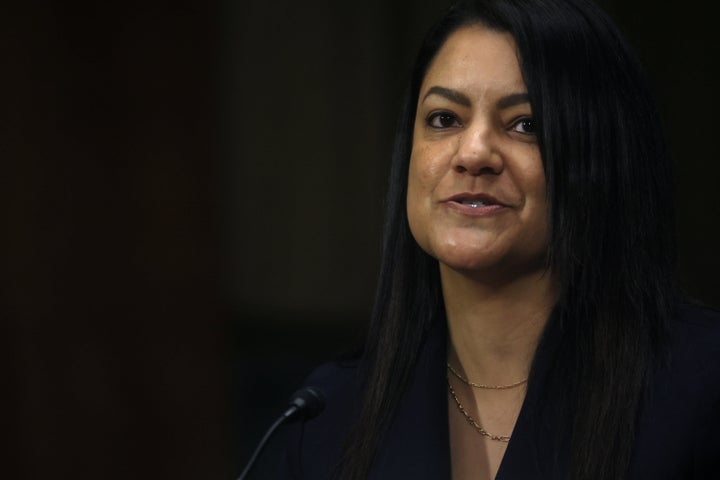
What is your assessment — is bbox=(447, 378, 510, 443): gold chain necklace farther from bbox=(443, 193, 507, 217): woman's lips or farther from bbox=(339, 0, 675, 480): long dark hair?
bbox=(443, 193, 507, 217): woman's lips

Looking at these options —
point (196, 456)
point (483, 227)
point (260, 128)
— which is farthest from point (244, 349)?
point (483, 227)

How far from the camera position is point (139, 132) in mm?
4238

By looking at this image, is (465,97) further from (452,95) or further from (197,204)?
(197,204)

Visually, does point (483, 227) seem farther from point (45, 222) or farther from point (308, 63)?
point (308, 63)

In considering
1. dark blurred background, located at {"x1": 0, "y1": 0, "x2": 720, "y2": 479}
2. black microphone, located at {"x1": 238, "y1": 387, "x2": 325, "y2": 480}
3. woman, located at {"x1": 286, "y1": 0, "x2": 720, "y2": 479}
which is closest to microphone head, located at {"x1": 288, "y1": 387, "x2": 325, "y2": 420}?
black microphone, located at {"x1": 238, "y1": 387, "x2": 325, "y2": 480}

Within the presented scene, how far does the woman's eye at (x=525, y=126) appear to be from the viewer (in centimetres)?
Answer: 193

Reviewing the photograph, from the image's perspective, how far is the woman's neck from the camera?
202cm

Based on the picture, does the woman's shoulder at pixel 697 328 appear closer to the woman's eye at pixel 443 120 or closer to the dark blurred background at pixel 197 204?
the woman's eye at pixel 443 120

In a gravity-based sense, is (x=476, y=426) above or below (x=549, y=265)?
below

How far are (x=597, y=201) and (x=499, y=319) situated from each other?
0.88ft

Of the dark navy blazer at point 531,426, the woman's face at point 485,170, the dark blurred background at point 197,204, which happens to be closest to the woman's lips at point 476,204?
the woman's face at point 485,170

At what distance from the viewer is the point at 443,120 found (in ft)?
6.72

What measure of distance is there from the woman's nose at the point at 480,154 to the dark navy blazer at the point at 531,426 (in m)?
0.31

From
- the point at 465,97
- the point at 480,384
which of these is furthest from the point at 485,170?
the point at 480,384
